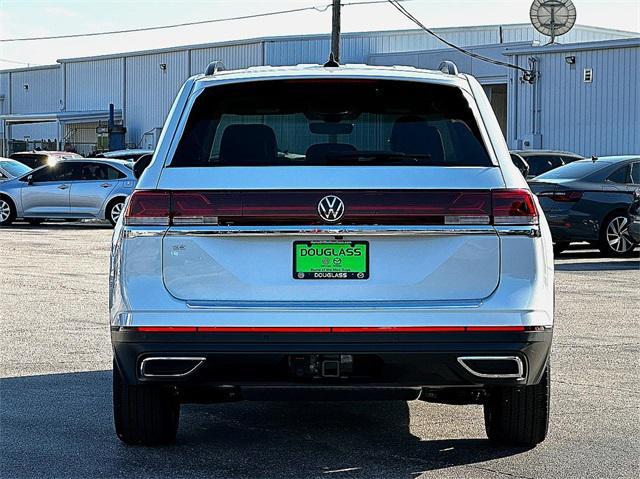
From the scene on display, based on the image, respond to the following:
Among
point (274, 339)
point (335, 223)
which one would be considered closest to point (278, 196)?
point (335, 223)

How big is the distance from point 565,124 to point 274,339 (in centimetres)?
3497

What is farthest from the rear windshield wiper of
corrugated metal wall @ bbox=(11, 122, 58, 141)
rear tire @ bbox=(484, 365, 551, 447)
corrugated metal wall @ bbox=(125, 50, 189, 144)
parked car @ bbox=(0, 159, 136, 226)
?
corrugated metal wall @ bbox=(11, 122, 58, 141)

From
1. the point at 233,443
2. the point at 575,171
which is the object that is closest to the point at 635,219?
the point at 575,171

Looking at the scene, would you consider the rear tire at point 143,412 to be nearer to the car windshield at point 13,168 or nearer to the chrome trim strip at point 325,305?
the chrome trim strip at point 325,305

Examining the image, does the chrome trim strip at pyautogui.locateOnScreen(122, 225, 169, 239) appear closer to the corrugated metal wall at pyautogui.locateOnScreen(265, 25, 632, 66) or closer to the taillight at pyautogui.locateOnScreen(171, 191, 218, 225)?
the taillight at pyautogui.locateOnScreen(171, 191, 218, 225)

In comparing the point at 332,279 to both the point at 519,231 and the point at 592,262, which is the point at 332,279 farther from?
the point at 592,262

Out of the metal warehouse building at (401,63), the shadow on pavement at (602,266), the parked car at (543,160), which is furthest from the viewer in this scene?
the metal warehouse building at (401,63)

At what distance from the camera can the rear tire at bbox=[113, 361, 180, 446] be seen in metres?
5.98

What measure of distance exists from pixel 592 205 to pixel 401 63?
3288 cm

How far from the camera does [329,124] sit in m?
5.88

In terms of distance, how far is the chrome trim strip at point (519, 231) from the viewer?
215 inches

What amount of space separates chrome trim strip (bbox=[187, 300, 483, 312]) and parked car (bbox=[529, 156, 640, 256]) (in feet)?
41.8

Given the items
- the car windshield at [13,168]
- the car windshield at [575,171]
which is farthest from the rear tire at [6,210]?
the car windshield at [575,171]

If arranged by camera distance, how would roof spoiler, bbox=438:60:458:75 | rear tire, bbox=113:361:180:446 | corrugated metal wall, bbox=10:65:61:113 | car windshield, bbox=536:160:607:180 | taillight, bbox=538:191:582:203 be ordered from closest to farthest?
1. rear tire, bbox=113:361:180:446
2. roof spoiler, bbox=438:60:458:75
3. taillight, bbox=538:191:582:203
4. car windshield, bbox=536:160:607:180
5. corrugated metal wall, bbox=10:65:61:113
